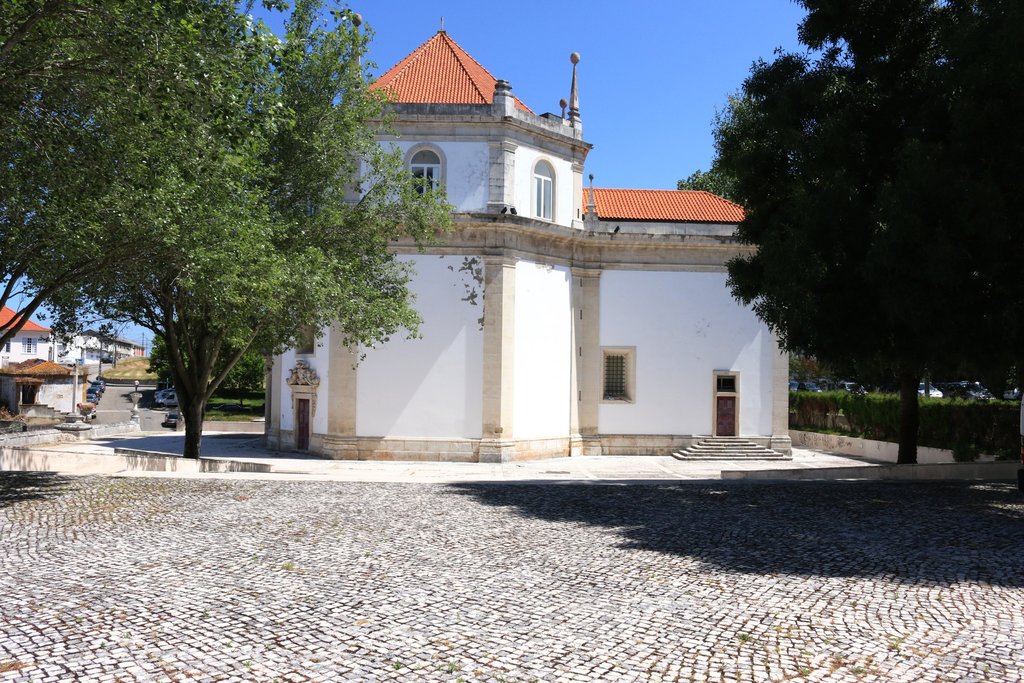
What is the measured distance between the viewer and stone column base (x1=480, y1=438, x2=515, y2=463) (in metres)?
23.9

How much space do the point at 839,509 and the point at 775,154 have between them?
7247 millimetres

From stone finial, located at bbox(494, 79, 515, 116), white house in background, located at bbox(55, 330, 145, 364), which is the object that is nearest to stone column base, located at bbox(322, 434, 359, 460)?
white house in background, located at bbox(55, 330, 145, 364)

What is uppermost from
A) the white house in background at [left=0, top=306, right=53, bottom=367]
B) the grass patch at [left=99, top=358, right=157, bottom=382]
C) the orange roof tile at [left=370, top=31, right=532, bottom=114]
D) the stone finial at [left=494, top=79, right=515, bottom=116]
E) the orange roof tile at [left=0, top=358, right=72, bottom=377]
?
the orange roof tile at [left=370, top=31, right=532, bottom=114]

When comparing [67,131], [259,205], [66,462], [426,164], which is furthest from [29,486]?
[426,164]

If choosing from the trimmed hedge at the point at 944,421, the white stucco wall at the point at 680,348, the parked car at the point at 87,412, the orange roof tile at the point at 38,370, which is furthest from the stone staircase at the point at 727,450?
the orange roof tile at the point at 38,370

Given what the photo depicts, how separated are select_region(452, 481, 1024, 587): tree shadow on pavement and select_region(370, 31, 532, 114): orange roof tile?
14761 mm

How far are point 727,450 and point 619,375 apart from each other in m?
4.40

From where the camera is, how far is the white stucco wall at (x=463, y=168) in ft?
80.6

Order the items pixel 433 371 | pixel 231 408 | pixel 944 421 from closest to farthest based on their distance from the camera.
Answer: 1. pixel 433 371
2. pixel 944 421
3. pixel 231 408

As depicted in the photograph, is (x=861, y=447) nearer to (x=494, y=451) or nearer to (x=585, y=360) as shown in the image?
(x=585, y=360)

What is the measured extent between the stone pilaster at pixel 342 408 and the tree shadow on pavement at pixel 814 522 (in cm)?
977

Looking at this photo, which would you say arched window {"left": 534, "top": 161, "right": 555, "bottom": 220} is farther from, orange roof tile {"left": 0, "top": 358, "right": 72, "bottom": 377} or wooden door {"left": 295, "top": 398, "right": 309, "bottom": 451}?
orange roof tile {"left": 0, "top": 358, "right": 72, "bottom": 377}

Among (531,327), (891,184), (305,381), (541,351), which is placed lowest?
(305,381)

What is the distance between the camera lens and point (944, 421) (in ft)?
85.1
